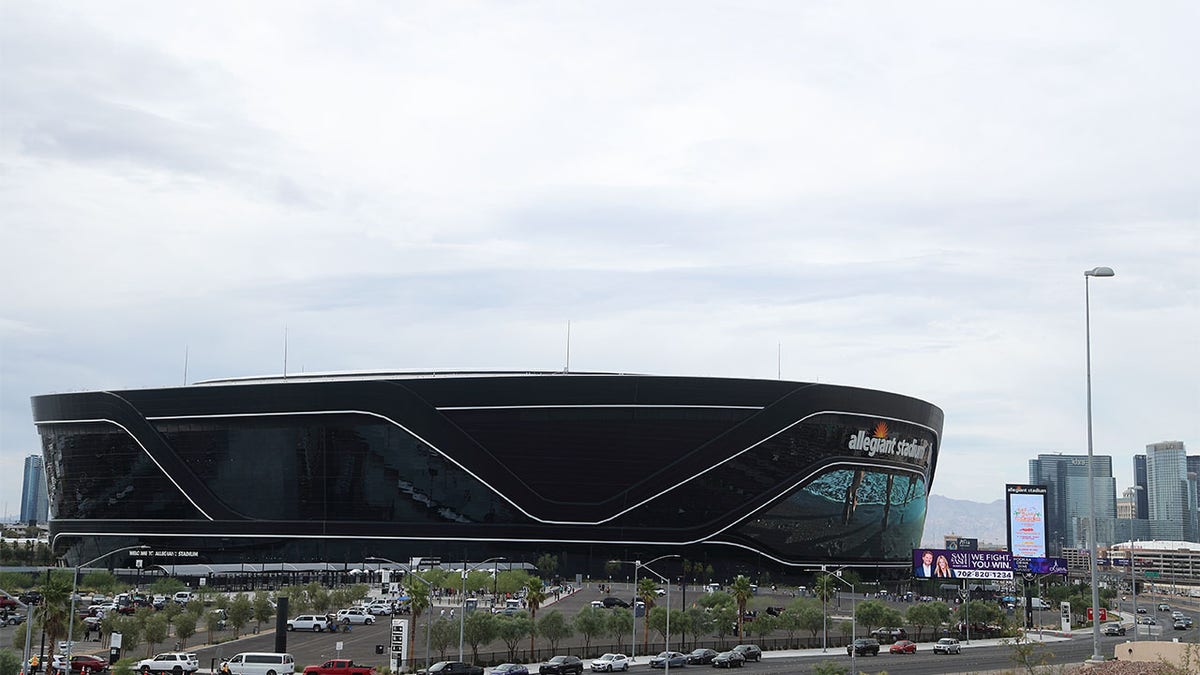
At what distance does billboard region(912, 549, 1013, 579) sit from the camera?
145500 mm

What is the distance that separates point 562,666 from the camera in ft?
243

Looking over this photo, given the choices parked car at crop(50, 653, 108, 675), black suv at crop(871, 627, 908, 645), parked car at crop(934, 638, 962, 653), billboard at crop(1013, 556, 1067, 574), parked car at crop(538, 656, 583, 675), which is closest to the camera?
parked car at crop(50, 653, 108, 675)

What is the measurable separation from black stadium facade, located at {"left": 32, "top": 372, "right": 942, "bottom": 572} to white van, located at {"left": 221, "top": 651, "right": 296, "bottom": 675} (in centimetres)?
7593

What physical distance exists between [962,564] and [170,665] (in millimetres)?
107177

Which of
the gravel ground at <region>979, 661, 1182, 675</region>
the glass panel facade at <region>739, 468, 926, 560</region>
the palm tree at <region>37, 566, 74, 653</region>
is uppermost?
the glass panel facade at <region>739, 468, 926, 560</region>

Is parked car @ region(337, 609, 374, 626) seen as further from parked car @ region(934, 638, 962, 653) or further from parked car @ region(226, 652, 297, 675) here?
parked car @ region(934, 638, 962, 653)

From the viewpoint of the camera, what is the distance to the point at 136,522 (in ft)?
505

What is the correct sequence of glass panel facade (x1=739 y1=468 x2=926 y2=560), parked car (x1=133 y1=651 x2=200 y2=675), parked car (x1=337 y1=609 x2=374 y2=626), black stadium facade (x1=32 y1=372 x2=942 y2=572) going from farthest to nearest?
glass panel facade (x1=739 y1=468 x2=926 y2=560)
black stadium facade (x1=32 y1=372 x2=942 y2=572)
parked car (x1=337 y1=609 x2=374 y2=626)
parked car (x1=133 y1=651 x2=200 y2=675)

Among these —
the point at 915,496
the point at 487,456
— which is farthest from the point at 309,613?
the point at 915,496

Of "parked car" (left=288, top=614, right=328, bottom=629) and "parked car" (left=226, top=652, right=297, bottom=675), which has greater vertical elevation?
"parked car" (left=226, top=652, right=297, bottom=675)

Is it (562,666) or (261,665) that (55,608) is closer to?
(261,665)

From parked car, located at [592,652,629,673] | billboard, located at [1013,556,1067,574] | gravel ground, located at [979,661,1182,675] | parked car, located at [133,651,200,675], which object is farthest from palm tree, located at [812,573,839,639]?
parked car, located at [133,651,200,675]

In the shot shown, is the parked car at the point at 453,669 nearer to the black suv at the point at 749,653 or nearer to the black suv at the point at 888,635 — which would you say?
the black suv at the point at 749,653

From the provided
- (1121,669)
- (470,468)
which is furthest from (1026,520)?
(1121,669)
